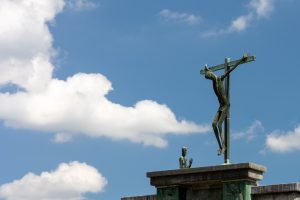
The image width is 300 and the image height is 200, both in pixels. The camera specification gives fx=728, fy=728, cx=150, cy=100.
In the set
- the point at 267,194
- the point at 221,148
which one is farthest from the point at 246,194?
the point at 221,148

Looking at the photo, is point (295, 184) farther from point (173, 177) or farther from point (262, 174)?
point (173, 177)

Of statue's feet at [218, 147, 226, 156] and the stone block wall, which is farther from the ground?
statue's feet at [218, 147, 226, 156]

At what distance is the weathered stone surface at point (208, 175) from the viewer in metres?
20.8

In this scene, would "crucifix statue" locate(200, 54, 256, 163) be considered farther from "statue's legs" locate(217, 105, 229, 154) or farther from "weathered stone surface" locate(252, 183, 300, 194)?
"weathered stone surface" locate(252, 183, 300, 194)

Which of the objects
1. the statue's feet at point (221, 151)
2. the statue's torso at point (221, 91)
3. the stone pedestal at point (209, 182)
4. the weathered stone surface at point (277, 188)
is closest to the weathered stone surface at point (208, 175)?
the stone pedestal at point (209, 182)

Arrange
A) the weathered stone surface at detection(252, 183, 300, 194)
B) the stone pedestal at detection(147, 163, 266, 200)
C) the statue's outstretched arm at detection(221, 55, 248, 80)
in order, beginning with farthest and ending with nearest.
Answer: the statue's outstretched arm at detection(221, 55, 248, 80)
the stone pedestal at detection(147, 163, 266, 200)
the weathered stone surface at detection(252, 183, 300, 194)

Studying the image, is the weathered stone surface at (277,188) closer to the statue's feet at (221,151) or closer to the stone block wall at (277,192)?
the stone block wall at (277,192)

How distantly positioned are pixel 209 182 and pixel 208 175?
0.98 ft

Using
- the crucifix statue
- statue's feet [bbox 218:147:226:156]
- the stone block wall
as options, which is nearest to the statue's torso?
the crucifix statue

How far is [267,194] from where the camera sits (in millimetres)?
20484

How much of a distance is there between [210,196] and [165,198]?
1.55m

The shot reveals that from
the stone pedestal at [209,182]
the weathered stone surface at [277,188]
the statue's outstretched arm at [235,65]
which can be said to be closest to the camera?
the weathered stone surface at [277,188]

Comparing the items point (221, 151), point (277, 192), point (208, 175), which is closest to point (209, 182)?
point (208, 175)

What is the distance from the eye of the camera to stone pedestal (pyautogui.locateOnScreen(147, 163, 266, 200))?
20.8 meters
